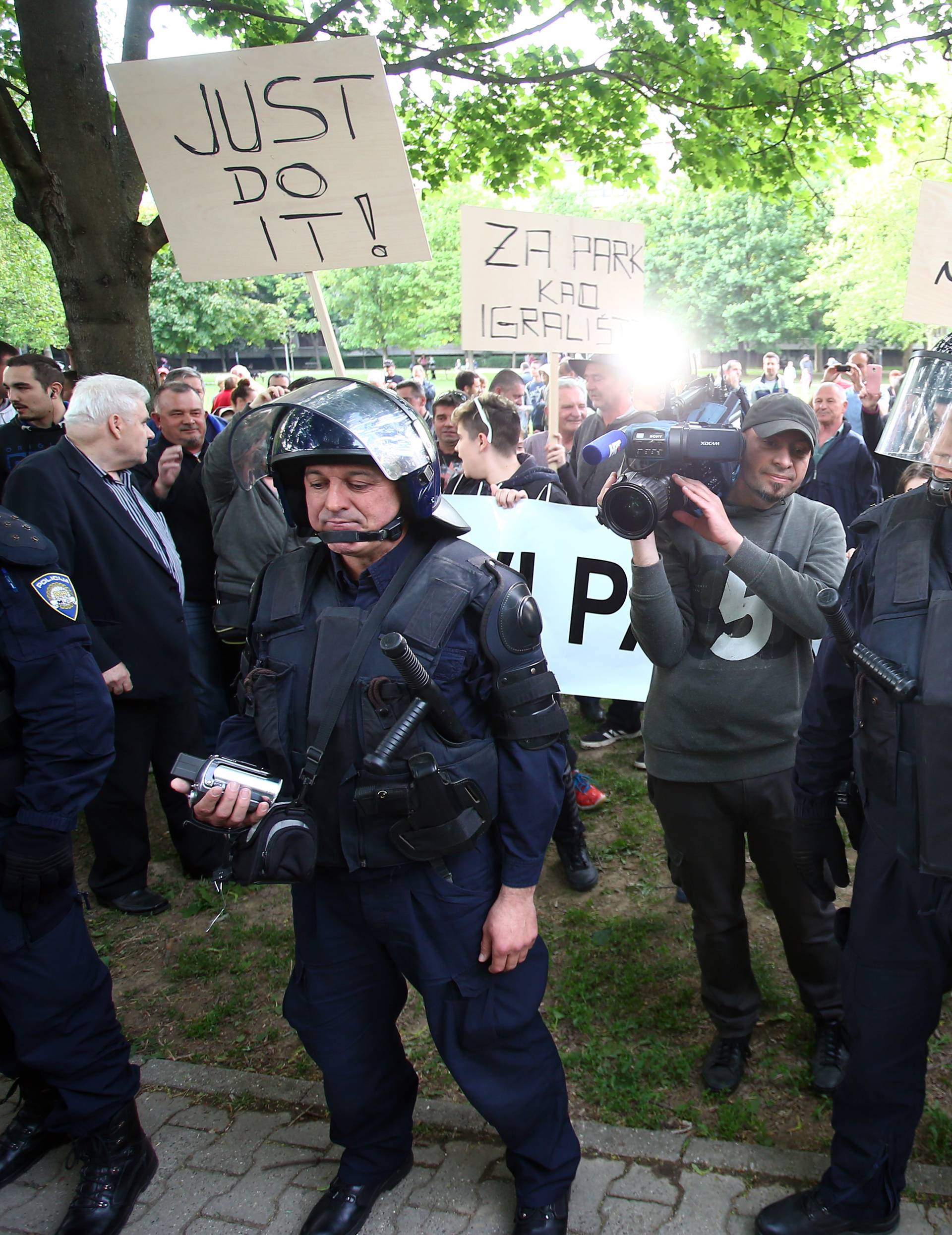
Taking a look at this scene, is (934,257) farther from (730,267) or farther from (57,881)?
(730,267)

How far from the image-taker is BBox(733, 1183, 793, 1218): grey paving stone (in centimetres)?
237

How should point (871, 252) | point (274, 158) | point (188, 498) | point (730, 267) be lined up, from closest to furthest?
point (274, 158) → point (188, 498) → point (871, 252) → point (730, 267)

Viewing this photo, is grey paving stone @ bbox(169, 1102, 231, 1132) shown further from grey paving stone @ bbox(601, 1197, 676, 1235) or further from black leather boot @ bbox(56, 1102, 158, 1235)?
grey paving stone @ bbox(601, 1197, 676, 1235)

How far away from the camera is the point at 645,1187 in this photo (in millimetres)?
2469

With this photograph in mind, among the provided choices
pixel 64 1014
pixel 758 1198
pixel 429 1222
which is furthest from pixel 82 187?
pixel 758 1198

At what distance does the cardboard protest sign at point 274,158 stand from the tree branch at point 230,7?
310cm

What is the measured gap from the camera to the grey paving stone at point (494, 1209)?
237 cm

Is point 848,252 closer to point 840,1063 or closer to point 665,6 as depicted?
point 665,6

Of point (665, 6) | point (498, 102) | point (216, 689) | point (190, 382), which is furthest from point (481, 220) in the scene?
point (498, 102)

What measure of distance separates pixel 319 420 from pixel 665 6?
6.11 m

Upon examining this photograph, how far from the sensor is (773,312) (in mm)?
44781

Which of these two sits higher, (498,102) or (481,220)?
(498,102)

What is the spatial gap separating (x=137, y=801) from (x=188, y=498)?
167cm

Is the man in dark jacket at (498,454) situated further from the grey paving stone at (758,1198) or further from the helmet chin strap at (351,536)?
the grey paving stone at (758,1198)
